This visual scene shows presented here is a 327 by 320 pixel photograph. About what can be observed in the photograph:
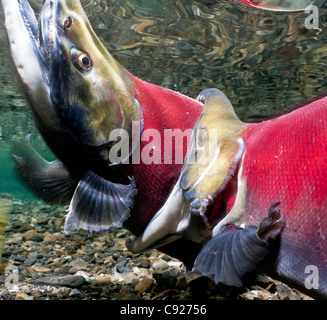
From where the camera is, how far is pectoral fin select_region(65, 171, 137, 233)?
55.3 inches

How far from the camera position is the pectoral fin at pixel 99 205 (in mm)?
1405

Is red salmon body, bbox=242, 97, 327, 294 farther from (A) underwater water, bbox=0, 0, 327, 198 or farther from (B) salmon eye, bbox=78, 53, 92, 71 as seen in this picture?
(A) underwater water, bbox=0, 0, 327, 198

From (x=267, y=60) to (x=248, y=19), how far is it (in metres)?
1.85

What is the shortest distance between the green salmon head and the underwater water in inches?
88.6

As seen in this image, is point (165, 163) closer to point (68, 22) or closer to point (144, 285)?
point (68, 22)

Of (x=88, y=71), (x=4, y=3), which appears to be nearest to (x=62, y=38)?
(x=88, y=71)

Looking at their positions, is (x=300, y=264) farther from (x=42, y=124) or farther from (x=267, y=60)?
(x=267, y=60)

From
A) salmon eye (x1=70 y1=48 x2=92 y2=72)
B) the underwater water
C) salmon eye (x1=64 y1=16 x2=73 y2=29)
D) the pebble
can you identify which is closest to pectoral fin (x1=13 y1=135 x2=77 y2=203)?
salmon eye (x1=70 y1=48 x2=92 y2=72)

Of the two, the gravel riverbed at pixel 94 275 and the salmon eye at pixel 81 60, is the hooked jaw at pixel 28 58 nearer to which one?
the salmon eye at pixel 81 60

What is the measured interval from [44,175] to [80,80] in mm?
627

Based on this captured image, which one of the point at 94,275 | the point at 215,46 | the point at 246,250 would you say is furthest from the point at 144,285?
the point at 215,46

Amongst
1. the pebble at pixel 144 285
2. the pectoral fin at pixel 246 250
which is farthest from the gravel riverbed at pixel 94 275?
the pectoral fin at pixel 246 250

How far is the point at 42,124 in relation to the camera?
144 cm
